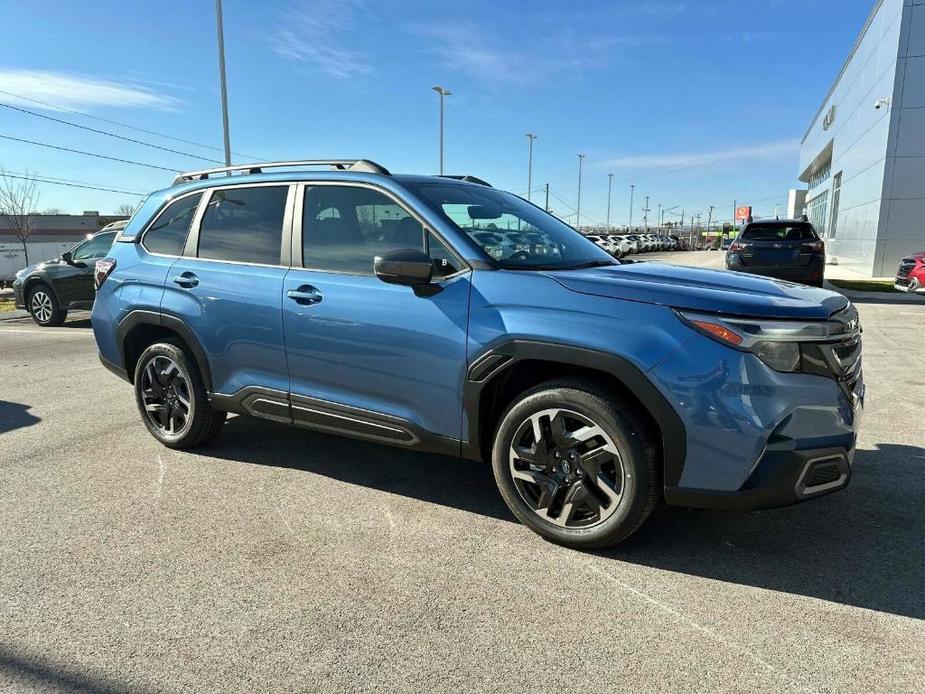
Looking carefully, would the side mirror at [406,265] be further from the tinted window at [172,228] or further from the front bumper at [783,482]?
the tinted window at [172,228]

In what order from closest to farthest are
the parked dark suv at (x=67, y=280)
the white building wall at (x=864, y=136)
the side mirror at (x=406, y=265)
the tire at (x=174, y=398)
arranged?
the side mirror at (x=406, y=265) < the tire at (x=174, y=398) < the parked dark suv at (x=67, y=280) < the white building wall at (x=864, y=136)

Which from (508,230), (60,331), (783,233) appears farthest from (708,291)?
(60,331)

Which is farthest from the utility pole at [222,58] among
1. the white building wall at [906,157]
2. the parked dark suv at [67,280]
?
the white building wall at [906,157]

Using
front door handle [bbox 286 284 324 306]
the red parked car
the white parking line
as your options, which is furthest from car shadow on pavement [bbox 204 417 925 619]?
the red parked car

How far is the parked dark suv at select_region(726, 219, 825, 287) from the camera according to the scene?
12.7 m

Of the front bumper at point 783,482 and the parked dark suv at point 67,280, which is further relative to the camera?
the parked dark suv at point 67,280

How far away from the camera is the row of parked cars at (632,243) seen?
43009 millimetres

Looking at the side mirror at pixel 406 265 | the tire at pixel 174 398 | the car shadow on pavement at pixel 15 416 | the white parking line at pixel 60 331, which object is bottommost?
the white parking line at pixel 60 331

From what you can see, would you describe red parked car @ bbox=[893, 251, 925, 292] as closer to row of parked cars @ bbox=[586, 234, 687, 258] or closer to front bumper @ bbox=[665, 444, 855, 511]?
row of parked cars @ bbox=[586, 234, 687, 258]

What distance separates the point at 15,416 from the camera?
5.68 metres

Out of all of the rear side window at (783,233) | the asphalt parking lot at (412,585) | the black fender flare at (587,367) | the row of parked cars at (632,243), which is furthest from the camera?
the row of parked cars at (632,243)

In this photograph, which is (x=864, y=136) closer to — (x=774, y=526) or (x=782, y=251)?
(x=782, y=251)

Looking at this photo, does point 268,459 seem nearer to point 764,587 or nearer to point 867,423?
point 764,587

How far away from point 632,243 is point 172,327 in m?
48.1
